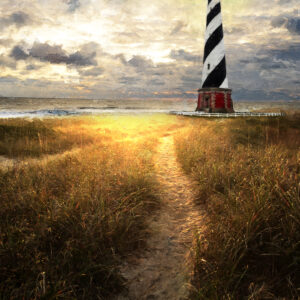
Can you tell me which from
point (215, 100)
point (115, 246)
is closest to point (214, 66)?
point (215, 100)

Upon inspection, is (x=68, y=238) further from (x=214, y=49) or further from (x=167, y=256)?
(x=214, y=49)

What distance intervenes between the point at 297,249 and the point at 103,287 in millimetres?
1934

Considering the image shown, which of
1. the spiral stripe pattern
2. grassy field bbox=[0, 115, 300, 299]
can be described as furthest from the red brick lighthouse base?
grassy field bbox=[0, 115, 300, 299]

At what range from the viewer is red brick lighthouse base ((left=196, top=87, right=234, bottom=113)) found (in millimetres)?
24328

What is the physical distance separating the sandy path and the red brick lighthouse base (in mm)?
22150

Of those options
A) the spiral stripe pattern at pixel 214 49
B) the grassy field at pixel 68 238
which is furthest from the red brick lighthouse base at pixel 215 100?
the grassy field at pixel 68 238

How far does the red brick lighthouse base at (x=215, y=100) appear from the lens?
24.3 meters

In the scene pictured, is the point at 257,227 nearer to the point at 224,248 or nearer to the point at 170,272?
the point at 224,248

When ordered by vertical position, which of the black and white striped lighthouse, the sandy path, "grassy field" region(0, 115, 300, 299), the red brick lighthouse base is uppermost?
the black and white striped lighthouse

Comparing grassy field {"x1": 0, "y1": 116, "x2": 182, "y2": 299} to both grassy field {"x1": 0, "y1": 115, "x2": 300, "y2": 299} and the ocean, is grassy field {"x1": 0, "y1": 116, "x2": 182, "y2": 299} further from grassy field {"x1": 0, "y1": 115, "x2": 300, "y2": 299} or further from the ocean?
the ocean

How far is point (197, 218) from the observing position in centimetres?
343

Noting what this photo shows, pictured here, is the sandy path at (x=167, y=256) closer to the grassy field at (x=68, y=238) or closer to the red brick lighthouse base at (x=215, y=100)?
the grassy field at (x=68, y=238)

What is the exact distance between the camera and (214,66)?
74.9 ft

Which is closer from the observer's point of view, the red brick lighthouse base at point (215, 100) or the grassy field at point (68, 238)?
the grassy field at point (68, 238)
